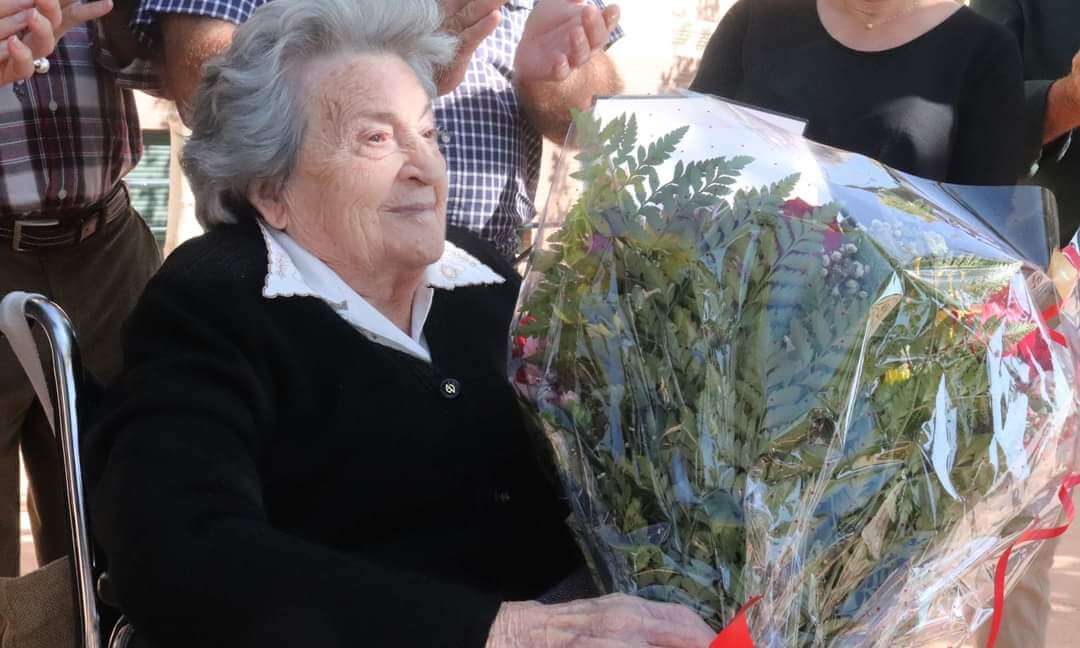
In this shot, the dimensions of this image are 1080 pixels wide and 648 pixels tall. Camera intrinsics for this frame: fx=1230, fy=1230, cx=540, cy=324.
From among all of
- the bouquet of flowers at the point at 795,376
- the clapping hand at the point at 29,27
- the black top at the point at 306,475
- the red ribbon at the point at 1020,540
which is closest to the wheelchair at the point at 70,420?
the black top at the point at 306,475

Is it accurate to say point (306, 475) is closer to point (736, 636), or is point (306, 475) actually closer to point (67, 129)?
point (736, 636)

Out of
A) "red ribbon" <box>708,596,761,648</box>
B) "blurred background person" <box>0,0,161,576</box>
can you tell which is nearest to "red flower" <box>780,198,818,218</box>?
"red ribbon" <box>708,596,761,648</box>

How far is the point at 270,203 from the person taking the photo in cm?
203

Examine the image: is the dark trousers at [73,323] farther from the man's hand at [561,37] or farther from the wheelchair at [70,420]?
the man's hand at [561,37]

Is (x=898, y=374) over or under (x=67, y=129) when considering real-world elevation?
over

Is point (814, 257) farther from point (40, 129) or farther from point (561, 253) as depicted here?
point (40, 129)

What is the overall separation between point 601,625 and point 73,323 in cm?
170

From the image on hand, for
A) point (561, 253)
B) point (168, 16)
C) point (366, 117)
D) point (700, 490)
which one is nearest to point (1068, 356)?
point (700, 490)

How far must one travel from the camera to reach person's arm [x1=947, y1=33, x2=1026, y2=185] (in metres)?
2.78

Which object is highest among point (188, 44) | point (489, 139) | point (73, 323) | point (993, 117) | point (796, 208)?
point (796, 208)

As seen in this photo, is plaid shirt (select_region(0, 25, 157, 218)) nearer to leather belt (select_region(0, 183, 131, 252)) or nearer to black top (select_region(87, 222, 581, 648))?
leather belt (select_region(0, 183, 131, 252))

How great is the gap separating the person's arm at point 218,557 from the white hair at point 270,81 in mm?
386

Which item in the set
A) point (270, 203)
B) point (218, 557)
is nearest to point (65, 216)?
point (270, 203)

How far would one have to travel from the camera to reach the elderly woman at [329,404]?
156cm
